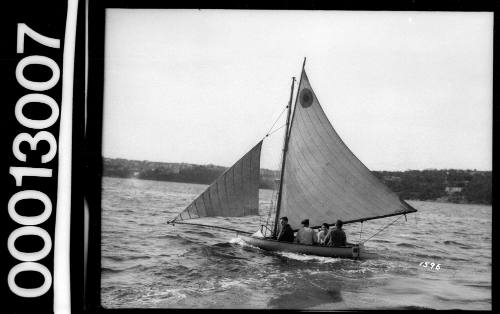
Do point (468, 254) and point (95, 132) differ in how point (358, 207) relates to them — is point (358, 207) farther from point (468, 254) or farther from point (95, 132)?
point (95, 132)

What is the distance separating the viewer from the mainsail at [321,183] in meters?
6.91

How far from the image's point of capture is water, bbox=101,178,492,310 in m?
5.55

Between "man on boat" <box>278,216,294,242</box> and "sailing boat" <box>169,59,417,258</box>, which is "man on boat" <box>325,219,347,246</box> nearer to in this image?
"sailing boat" <box>169,59,417,258</box>

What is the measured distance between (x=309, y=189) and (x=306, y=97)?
156cm

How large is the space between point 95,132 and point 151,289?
211 cm

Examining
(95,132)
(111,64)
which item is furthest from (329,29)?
(95,132)

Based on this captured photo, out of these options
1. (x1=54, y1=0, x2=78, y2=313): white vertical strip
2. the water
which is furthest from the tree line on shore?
(x1=54, y1=0, x2=78, y2=313): white vertical strip

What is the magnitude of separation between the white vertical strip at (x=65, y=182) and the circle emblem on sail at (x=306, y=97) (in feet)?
10.4

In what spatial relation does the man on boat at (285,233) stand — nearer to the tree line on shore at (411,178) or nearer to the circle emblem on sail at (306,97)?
the tree line on shore at (411,178)

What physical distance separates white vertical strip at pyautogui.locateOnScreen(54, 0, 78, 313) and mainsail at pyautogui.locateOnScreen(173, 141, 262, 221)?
78.2 inches

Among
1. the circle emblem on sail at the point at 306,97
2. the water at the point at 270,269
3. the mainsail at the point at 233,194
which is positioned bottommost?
the water at the point at 270,269

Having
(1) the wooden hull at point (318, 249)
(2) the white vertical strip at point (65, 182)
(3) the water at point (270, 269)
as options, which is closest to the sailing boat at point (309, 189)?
(1) the wooden hull at point (318, 249)

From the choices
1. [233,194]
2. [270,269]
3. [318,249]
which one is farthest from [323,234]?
[233,194]

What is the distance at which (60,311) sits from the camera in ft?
16.1
